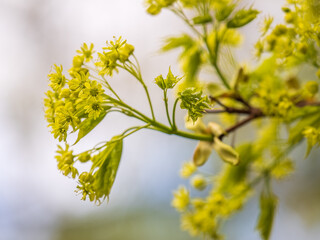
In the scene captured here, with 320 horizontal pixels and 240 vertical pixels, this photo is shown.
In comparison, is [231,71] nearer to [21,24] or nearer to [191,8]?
[191,8]

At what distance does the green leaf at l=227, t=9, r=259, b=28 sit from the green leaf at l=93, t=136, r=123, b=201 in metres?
0.31

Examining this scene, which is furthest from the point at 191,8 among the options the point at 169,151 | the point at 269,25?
the point at 169,151

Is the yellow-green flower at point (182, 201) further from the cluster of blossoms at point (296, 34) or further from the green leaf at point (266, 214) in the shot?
the cluster of blossoms at point (296, 34)

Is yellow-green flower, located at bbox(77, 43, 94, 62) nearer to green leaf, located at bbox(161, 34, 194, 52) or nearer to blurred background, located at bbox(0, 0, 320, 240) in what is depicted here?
green leaf, located at bbox(161, 34, 194, 52)

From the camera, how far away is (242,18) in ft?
2.37

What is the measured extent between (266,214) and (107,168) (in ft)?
1.23

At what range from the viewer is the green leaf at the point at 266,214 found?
78 centimetres

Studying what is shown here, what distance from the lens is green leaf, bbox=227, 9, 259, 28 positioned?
0.71 meters

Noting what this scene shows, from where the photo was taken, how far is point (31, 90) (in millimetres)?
4016

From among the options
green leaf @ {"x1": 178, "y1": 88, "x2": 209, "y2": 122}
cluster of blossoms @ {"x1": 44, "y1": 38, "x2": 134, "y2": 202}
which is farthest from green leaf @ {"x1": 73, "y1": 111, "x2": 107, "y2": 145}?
green leaf @ {"x1": 178, "y1": 88, "x2": 209, "y2": 122}

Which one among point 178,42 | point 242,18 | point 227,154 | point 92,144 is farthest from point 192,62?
point 92,144

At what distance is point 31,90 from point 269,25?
3.61m

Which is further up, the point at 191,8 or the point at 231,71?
the point at 191,8

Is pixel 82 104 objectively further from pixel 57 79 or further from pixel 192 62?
pixel 192 62
